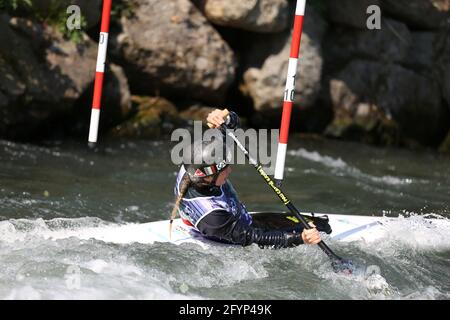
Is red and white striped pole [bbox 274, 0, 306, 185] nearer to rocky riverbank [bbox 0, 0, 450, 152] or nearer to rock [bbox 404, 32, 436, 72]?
rocky riverbank [bbox 0, 0, 450, 152]

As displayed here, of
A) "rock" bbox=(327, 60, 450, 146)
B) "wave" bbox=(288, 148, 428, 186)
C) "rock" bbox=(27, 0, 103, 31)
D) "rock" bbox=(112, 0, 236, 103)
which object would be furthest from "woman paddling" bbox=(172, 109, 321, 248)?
"rock" bbox=(327, 60, 450, 146)

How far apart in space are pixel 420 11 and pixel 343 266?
7543mm

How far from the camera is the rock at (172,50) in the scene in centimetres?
1017

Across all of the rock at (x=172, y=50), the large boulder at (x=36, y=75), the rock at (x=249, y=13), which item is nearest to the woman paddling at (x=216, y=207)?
the large boulder at (x=36, y=75)

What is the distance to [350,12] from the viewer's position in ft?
36.8

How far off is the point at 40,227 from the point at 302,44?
20.3 feet

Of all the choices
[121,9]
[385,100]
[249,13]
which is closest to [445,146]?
[385,100]

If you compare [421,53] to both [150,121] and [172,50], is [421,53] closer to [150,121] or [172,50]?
[172,50]

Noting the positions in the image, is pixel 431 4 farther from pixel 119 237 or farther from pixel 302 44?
pixel 119 237

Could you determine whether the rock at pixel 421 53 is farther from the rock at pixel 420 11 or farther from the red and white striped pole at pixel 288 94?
the red and white striped pole at pixel 288 94

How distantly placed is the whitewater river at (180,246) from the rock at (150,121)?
0.35m

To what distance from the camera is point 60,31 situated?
9.32m

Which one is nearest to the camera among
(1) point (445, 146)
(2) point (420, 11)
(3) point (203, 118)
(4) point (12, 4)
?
(4) point (12, 4)
